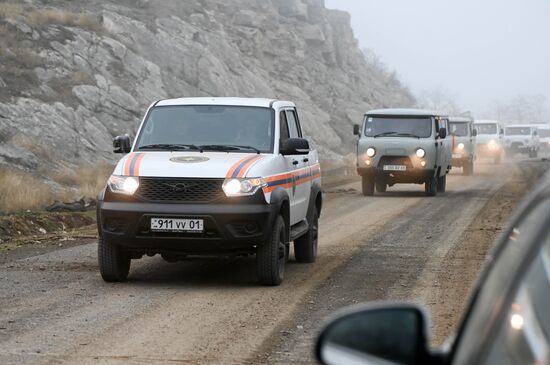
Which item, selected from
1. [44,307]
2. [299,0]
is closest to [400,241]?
[44,307]

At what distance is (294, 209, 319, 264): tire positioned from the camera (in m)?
13.5

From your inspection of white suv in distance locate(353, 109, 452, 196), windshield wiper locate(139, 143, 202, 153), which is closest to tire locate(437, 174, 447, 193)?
white suv in distance locate(353, 109, 452, 196)

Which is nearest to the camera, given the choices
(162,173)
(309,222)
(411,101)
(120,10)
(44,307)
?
(44,307)

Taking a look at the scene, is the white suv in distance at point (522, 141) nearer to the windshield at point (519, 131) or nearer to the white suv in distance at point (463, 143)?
the windshield at point (519, 131)

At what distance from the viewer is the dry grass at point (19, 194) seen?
69.6ft

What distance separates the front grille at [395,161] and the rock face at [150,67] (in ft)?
28.7

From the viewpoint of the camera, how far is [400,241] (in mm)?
16156

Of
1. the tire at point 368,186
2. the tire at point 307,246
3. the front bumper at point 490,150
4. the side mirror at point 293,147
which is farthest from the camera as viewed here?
the front bumper at point 490,150

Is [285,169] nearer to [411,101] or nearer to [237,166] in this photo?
[237,166]

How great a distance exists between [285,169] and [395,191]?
17802mm

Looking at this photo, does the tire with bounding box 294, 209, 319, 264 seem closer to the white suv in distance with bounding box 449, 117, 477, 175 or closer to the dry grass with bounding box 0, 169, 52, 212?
the dry grass with bounding box 0, 169, 52, 212

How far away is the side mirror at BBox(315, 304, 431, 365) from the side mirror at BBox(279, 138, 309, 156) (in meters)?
9.26

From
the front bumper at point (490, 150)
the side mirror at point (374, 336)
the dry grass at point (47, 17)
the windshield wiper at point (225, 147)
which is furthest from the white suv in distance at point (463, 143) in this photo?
the side mirror at point (374, 336)

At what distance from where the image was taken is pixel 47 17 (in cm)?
4272
